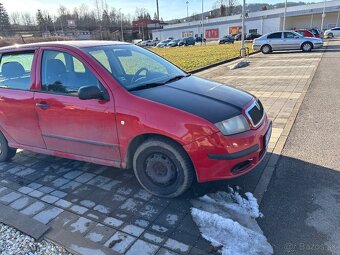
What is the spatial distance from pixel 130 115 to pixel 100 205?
1067 millimetres

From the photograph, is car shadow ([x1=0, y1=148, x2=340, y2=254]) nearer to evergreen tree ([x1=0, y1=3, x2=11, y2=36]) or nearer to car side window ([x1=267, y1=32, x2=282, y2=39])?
car side window ([x1=267, y1=32, x2=282, y2=39])

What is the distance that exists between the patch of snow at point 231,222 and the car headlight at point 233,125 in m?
0.76

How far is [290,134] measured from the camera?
4.75 meters

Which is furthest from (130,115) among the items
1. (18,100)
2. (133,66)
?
(18,100)

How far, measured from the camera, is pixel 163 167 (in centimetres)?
310

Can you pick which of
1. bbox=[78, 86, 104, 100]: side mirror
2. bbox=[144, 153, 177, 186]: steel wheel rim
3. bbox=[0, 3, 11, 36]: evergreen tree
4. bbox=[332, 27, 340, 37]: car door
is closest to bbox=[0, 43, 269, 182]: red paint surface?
bbox=[78, 86, 104, 100]: side mirror

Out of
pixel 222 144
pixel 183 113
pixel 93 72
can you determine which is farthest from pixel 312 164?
pixel 93 72

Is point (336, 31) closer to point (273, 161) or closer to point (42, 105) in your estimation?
point (273, 161)

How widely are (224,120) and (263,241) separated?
1157 millimetres

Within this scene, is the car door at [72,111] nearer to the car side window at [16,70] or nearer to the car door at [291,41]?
the car side window at [16,70]

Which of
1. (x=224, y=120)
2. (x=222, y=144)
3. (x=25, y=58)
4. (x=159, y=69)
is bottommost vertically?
(x=222, y=144)

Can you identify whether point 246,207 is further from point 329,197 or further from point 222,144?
point 329,197

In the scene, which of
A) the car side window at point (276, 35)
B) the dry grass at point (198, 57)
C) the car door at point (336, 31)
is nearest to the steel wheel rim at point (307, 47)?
the car side window at point (276, 35)

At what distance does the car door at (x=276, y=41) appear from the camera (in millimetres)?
19812
